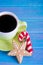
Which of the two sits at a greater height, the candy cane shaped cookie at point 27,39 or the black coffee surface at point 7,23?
the black coffee surface at point 7,23

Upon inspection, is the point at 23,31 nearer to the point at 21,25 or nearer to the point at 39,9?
the point at 21,25

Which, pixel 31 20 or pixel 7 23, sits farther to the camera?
pixel 31 20

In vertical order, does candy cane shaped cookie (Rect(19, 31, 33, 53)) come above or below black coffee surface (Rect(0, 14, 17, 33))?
below

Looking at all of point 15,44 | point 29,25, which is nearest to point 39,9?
point 29,25
